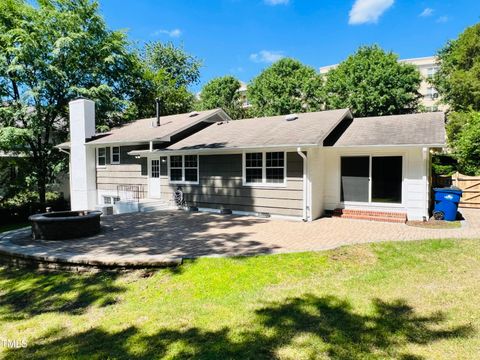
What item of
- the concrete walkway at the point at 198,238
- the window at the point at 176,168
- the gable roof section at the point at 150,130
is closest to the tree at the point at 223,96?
the gable roof section at the point at 150,130

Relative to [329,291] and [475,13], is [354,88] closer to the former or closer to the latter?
[475,13]

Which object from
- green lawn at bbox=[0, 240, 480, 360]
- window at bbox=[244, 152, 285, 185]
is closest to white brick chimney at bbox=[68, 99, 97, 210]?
window at bbox=[244, 152, 285, 185]

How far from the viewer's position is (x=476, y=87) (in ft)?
69.1

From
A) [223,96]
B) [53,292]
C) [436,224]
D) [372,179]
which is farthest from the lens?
[223,96]

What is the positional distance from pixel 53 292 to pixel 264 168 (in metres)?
7.79

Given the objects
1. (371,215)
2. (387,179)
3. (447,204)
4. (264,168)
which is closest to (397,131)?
(387,179)

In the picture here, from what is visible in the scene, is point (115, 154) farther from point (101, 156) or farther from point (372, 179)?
point (372, 179)

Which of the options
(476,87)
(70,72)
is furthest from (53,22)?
(476,87)

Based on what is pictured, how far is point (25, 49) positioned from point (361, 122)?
57.8ft

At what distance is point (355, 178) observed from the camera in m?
11.3

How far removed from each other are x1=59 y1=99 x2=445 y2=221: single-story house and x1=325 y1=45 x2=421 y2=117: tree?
46.6ft

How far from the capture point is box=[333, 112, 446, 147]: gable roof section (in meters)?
9.95

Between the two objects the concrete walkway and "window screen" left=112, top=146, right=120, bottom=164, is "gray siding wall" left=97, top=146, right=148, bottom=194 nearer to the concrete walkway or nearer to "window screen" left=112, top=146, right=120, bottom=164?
"window screen" left=112, top=146, right=120, bottom=164

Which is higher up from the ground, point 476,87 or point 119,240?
point 476,87
